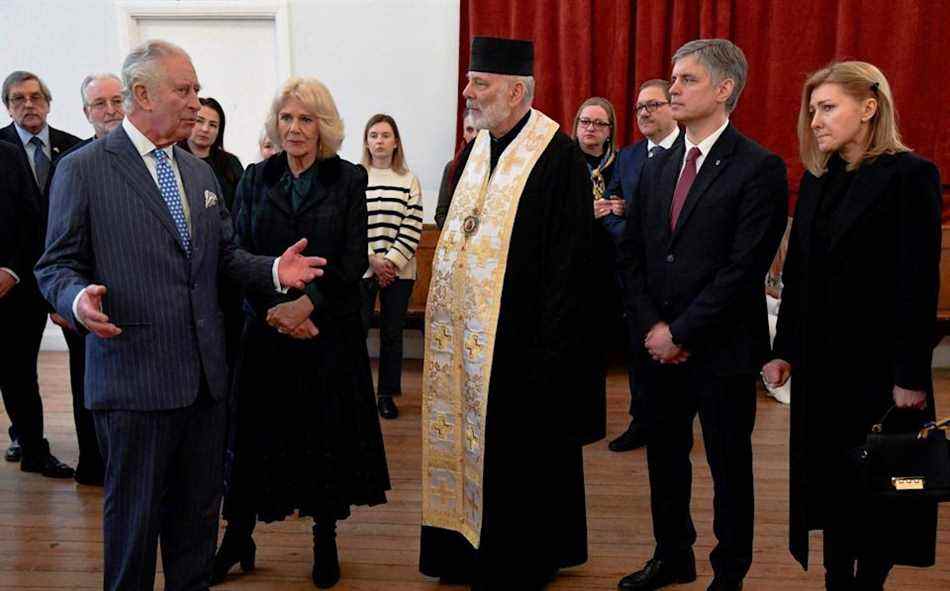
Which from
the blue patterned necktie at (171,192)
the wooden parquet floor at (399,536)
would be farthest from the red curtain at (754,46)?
the blue patterned necktie at (171,192)

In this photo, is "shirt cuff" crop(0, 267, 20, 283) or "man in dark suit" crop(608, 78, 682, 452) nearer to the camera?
"shirt cuff" crop(0, 267, 20, 283)

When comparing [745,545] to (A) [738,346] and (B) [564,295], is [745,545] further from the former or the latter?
(B) [564,295]

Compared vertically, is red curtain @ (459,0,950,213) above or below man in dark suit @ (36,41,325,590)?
above

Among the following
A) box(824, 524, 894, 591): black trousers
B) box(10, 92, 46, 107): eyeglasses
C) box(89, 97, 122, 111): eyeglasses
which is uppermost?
box(10, 92, 46, 107): eyeglasses

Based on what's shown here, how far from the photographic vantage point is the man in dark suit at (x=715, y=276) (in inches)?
106

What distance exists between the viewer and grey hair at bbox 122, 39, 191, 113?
2.31m

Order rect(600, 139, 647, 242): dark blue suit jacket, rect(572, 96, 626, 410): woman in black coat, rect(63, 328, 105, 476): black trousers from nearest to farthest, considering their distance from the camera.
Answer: rect(63, 328, 105, 476): black trousers < rect(600, 139, 647, 242): dark blue suit jacket < rect(572, 96, 626, 410): woman in black coat

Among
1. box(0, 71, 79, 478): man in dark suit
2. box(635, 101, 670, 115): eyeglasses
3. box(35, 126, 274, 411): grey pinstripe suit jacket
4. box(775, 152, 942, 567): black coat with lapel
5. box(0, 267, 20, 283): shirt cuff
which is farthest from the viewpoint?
box(635, 101, 670, 115): eyeglasses

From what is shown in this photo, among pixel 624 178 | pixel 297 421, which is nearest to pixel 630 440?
pixel 624 178

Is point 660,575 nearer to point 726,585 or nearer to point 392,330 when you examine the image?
point 726,585

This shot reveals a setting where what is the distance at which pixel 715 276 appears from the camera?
8.98 ft

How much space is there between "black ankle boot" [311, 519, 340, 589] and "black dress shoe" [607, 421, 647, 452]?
1944mm

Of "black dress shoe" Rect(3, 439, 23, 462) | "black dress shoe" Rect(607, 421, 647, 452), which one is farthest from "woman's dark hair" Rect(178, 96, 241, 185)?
"black dress shoe" Rect(607, 421, 647, 452)

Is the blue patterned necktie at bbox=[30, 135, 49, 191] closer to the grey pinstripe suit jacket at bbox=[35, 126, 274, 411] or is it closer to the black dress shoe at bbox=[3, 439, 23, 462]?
the black dress shoe at bbox=[3, 439, 23, 462]
